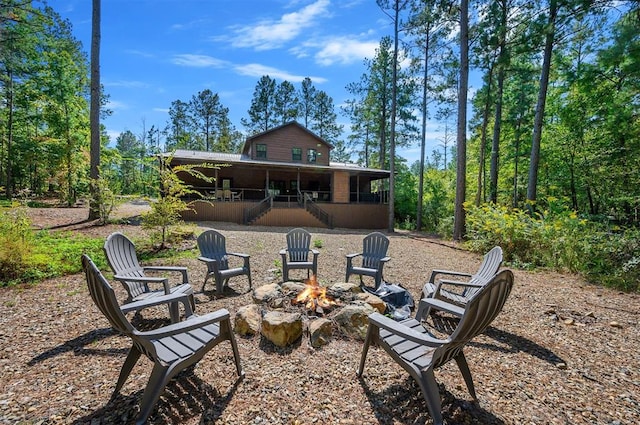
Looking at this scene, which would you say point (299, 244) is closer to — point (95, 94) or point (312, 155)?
point (95, 94)

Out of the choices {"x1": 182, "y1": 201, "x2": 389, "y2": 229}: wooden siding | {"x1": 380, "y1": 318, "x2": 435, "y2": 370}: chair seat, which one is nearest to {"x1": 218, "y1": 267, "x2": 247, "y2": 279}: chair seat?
{"x1": 380, "y1": 318, "x2": 435, "y2": 370}: chair seat

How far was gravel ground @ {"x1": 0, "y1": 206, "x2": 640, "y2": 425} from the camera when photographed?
2.04 meters

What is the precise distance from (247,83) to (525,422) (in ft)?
108

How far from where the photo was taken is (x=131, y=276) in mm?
3766

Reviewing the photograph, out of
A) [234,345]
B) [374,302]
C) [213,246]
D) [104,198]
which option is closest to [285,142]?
[104,198]

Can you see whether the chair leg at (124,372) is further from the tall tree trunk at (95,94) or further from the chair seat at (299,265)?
the tall tree trunk at (95,94)

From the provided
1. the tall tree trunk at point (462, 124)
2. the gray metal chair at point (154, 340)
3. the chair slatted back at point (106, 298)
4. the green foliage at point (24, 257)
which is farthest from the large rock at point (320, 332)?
the tall tree trunk at point (462, 124)

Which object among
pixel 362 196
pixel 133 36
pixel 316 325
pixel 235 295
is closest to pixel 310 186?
pixel 362 196

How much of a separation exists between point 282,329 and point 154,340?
4.07 feet

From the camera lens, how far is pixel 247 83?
29.7m

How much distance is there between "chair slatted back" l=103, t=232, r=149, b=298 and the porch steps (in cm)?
1095

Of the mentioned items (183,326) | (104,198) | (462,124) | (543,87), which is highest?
(543,87)

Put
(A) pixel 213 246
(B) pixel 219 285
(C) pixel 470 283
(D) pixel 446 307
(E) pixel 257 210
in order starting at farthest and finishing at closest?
(E) pixel 257 210 < (A) pixel 213 246 < (B) pixel 219 285 < (C) pixel 470 283 < (D) pixel 446 307

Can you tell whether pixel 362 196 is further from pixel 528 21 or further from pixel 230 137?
pixel 230 137
